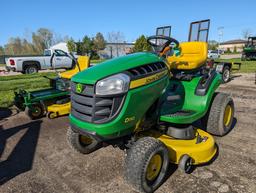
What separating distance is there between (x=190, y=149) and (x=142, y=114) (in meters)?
0.81

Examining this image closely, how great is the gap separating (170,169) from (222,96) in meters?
1.71

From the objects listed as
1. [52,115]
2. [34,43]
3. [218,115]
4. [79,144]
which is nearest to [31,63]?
[52,115]

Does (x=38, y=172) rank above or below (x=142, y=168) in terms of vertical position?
below

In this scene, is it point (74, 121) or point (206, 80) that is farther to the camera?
point (206, 80)

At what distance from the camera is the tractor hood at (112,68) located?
7.74 feet

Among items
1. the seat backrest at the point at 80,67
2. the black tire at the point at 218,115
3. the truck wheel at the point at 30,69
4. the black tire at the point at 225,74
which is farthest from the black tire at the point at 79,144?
the truck wheel at the point at 30,69

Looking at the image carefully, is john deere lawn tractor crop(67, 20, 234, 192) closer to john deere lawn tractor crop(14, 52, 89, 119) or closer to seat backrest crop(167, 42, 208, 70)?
seat backrest crop(167, 42, 208, 70)

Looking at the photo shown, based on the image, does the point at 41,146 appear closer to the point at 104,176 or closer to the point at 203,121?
the point at 104,176

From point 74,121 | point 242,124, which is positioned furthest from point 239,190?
point 242,124

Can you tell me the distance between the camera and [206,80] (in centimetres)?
382

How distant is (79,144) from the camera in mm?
3344

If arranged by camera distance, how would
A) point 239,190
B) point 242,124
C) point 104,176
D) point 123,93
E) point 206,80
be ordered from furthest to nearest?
point 242,124 → point 206,80 → point 104,176 → point 239,190 → point 123,93

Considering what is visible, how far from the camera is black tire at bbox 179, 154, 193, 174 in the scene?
2770 millimetres

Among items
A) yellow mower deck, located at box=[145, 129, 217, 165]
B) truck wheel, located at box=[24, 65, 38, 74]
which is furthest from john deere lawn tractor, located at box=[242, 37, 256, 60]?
yellow mower deck, located at box=[145, 129, 217, 165]
